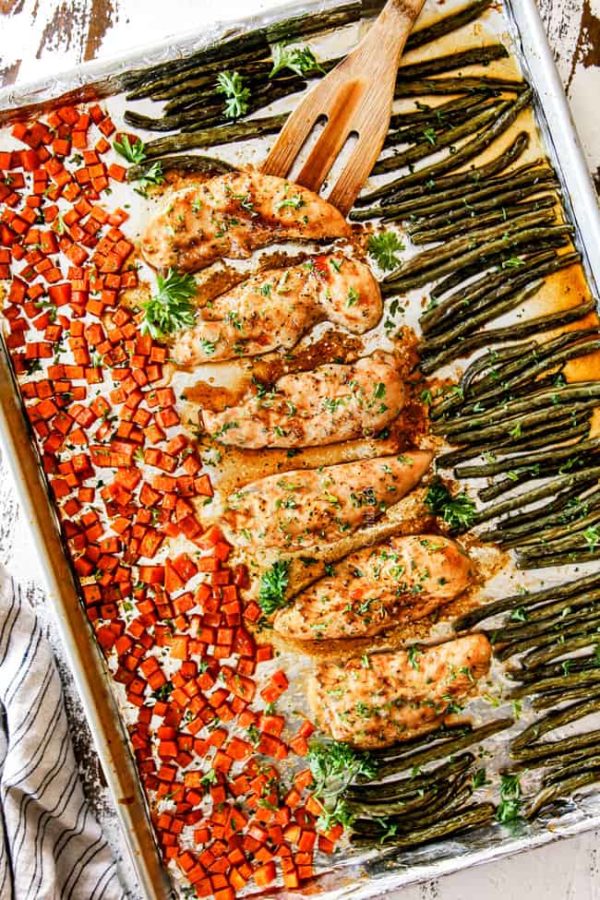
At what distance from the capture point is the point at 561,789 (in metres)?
5.05

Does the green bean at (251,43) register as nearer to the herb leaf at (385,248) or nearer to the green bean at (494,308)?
the herb leaf at (385,248)

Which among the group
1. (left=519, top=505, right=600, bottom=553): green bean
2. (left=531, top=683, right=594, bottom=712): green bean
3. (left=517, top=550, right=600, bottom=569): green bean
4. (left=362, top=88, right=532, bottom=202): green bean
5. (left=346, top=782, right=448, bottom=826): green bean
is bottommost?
(left=346, top=782, right=448, bottom=826): green bean

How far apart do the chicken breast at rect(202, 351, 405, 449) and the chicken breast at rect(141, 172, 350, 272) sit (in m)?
0.86

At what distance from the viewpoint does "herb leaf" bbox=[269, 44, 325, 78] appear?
5.10 metres

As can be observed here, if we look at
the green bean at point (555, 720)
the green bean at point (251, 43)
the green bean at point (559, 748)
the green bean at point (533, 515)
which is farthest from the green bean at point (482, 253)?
the green bean at point (559, 748)

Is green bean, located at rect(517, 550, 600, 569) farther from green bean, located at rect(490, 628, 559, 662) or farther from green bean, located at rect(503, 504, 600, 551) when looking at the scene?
green bean, located at rect(490, 628, 559, 662)

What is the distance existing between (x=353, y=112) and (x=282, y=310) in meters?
1.27

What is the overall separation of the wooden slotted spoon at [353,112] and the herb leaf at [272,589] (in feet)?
7.37

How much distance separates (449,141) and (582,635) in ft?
10.1

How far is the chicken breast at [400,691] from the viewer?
16.5 ft

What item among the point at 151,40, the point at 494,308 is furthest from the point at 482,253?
the point at 151,40

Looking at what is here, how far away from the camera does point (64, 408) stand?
208 inches

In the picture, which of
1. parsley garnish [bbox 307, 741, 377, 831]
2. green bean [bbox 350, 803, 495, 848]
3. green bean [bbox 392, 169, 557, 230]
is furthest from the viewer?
green bean [bbox 392, 169, 557, 230]

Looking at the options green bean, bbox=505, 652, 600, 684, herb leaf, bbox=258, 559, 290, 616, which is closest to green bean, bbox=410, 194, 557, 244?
herb leaf, bbox=258, 559, 290, 616
